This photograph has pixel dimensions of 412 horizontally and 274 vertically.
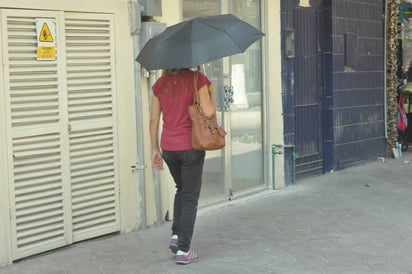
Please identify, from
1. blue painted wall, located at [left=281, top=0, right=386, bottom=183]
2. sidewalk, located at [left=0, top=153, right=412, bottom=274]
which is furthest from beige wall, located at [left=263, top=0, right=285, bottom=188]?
sidewalk, located at [left=0, top=153, right=412, bottom=274]

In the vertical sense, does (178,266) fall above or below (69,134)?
below

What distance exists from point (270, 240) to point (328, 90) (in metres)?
3.98

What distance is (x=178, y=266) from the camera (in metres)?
5.40

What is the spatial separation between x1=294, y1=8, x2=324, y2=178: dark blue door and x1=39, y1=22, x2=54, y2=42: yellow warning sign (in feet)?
13.9

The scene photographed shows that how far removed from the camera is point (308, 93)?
369 inches

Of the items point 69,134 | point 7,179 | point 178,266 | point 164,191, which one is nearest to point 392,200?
point 164,191

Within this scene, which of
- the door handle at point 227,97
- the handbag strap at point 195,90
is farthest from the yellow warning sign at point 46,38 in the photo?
the door handle at point 227,97

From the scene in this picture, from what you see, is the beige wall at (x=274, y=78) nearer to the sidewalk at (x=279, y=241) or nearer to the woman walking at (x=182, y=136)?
the sidewalk at (x=279, y=241)

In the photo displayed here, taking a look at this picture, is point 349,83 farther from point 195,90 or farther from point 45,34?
point 45,34

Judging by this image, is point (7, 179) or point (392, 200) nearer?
point (7, 179)

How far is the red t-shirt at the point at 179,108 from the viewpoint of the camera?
207 inches

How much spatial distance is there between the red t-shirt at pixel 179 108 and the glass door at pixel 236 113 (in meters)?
2.05

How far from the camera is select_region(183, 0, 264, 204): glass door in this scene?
7.55 meters

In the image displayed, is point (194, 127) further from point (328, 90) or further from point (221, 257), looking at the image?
point (328, 90)
